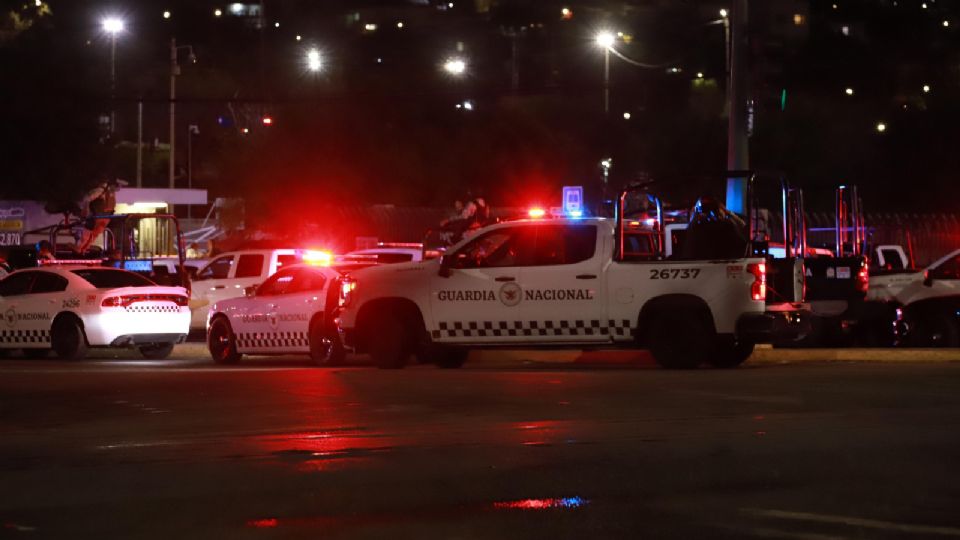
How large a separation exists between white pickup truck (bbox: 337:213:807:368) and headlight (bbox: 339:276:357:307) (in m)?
0.02

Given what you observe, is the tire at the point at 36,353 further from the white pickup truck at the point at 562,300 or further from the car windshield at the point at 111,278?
the white pickup truck at the point at 562,300

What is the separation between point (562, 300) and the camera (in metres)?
17.2

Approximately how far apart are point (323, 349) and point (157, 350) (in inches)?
160

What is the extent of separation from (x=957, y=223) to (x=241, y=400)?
2892 centimetres

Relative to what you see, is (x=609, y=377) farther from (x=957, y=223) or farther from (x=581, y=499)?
(x=957, y=223)

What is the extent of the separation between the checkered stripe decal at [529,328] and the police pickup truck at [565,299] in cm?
1

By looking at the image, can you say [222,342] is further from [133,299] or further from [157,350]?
[157,350]

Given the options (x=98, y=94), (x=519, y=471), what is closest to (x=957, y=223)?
(x=98, y=94)

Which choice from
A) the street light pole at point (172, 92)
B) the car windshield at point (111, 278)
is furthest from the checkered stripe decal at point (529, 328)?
the street light pole at point (172, 92)

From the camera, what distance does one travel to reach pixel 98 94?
4978cm

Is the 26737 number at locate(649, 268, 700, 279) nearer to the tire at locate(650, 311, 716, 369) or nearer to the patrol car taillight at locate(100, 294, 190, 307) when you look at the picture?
the tire at locate(650, 311, 716, 369)

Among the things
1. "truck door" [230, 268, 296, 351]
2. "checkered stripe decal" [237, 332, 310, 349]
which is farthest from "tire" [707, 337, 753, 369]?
"truck door" [230, 268, 296, 351]

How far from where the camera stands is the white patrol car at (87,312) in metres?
21.8

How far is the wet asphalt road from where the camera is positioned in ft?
25.3
